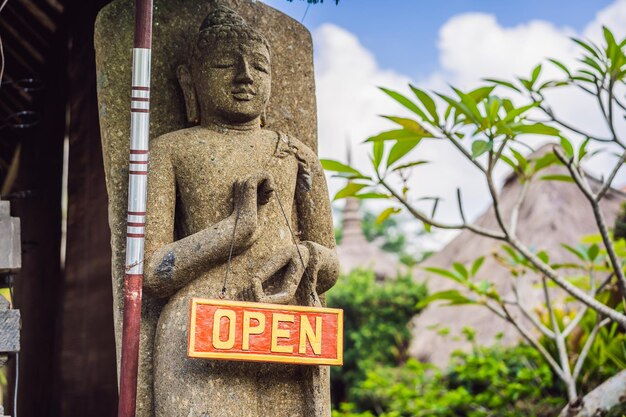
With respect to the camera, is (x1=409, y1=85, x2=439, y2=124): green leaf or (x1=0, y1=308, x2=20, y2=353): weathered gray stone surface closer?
(x1=0, y1=308, x2=20, y2=353): weathered gray stone surface

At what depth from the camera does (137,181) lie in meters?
2.84

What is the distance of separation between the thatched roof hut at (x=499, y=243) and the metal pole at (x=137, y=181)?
6.93m

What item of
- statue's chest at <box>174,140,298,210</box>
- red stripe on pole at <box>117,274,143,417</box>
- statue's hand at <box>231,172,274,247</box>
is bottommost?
red stripe on pole at <box>117,274,143,417</box>

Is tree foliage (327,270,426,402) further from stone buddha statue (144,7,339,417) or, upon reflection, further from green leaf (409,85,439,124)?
stone buddha statue (144,7,339,417)

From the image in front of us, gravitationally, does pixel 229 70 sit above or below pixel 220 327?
above

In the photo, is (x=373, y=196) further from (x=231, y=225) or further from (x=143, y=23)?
(x=143, y=23)

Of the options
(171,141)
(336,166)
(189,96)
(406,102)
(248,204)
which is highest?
(406,102)

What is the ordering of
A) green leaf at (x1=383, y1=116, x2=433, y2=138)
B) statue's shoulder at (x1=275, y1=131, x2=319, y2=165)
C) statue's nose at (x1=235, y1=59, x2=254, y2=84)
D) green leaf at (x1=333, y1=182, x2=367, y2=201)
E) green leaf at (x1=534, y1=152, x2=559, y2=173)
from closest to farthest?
statue's nose at (x1=235, y1=59, x2=254, y2=84) → statue's shoulder at (x1=275, y1=131, x2=319, y2=165) → green leaf at (x1=383, y1=116, x2=433, y2=138) → green leaf at (x1=333, y1=182, x2=367, y2=201) → green leaf at (x1=534, y1=152, x2=559, y2=173)

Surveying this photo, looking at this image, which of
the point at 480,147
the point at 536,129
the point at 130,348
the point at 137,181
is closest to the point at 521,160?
the point at 536,129

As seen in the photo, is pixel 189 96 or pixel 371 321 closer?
pixel 189 96

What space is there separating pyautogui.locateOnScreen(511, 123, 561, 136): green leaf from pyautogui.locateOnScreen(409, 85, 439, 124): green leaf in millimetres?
352

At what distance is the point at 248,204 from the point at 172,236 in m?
0.30

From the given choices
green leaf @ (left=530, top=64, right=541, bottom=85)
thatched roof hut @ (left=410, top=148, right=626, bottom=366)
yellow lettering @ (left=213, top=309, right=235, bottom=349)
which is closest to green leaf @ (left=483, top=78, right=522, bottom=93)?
green leaf @ (left=530, top=64, right=541, bottom=85)

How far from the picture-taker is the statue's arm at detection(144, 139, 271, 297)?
2.94m
